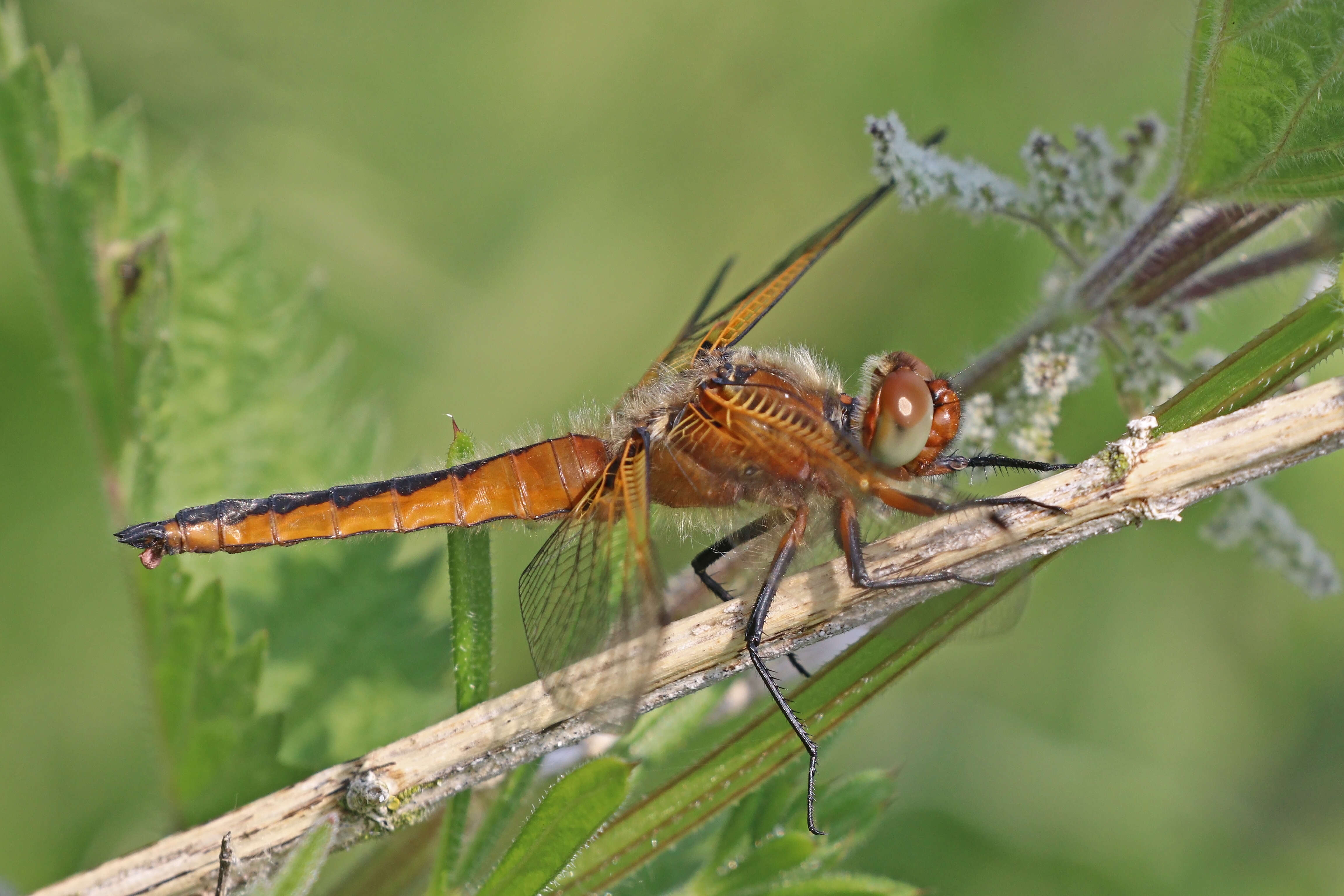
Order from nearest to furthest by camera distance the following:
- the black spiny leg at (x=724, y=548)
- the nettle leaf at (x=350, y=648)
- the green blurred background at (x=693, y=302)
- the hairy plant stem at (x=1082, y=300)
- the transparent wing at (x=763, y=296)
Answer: the hairy plant stem at (x=1082, y=300), the black spiny leg at (x=724, y=548), the transparent wing at (x=763, y=296), the nettle leaf at (x=350, y=648), the green blurred background at (x=693, y=302)

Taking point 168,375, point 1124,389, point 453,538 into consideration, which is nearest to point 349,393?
point 168,375

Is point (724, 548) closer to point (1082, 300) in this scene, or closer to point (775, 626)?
point (775, 626)

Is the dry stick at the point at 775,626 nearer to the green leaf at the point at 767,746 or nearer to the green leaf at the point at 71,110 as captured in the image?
the green leaf at the point at 767,746

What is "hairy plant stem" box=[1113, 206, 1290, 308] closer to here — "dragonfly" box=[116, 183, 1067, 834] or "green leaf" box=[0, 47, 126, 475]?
"dragonfly" box=[116, 183, 1067, 834]

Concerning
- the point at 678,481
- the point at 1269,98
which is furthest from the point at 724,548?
the point at 1269,98

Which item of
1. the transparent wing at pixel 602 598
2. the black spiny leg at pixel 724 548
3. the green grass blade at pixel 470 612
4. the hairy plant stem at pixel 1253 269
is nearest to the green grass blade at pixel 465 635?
the green grass blade at pixel 470 612

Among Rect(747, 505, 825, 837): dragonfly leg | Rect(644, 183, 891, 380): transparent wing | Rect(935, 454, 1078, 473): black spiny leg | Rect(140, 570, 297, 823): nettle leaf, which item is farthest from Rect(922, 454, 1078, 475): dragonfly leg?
Rect(140, 570, 297, 823): nettle leaf

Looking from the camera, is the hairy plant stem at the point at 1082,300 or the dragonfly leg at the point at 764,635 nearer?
the dragonfly leg at the point at 764,635
